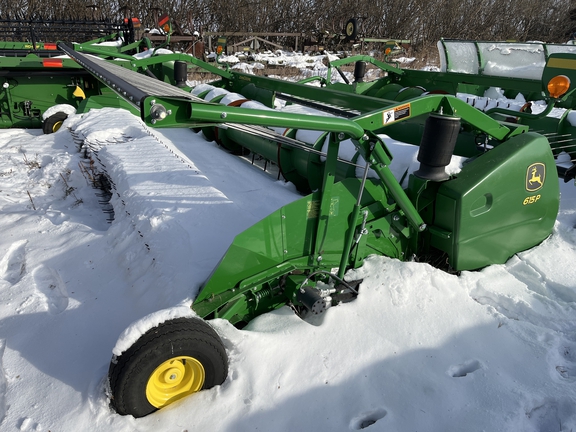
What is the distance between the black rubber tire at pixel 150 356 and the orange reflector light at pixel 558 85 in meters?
3.66

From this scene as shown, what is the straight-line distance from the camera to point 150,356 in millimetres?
2166

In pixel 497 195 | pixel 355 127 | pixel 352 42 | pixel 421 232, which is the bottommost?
pixel 421 232

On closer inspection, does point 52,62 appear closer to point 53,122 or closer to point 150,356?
point 53,122

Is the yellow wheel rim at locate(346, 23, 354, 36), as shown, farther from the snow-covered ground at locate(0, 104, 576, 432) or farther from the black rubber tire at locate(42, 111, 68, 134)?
the snow-covered ground at locate(0, 104, 576, 432)

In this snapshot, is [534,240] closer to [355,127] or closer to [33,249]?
[355,127]

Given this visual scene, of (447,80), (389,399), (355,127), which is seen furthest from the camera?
(447,80)

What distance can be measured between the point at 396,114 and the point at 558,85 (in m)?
2.20

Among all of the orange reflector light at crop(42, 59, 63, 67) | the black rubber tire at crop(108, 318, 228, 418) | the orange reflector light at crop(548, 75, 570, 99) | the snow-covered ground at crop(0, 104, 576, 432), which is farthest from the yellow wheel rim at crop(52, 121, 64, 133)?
the orange reflector light at crop(548, 75, 570, 99)

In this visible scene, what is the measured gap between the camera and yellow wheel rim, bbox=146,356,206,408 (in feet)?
7.47

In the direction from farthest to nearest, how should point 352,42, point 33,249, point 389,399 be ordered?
point 352,42, point 33,249, point 389,399

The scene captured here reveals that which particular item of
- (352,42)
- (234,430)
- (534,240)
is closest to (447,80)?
(534,240)

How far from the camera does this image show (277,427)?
7.35 feet

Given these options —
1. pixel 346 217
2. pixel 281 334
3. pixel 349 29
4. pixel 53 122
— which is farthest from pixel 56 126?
pixel 349 29

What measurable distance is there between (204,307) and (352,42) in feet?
70.8
